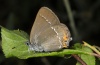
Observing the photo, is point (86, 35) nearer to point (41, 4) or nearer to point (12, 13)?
point (41, 4)

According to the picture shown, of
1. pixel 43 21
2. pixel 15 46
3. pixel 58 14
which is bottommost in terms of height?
pixel 15 46

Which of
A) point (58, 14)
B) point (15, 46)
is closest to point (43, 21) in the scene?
point (15, 46)

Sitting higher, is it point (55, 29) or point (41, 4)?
point (41, 4)

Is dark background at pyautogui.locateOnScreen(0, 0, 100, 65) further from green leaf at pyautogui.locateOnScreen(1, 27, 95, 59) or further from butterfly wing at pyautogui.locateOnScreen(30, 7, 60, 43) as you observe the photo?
green leaf at pyautogui.locateOnScreen(1, 27, 95, 59)

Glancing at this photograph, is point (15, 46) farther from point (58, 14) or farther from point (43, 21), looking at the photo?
point (58, 14)

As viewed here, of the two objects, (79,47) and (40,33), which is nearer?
(79,47)

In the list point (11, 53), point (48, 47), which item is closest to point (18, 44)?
point (11, 53)

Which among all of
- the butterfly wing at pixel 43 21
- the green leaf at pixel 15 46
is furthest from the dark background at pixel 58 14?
the green leaf at pixel 15 46

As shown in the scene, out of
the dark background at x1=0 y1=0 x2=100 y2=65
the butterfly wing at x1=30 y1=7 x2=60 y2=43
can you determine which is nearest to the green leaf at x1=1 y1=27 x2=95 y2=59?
the butterfly wing at x1=30 y1=7 x2=60 y2=43

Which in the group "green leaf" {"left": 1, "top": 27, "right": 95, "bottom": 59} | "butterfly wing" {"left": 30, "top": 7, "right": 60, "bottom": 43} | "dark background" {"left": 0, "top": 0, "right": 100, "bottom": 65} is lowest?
"green leaf" {"left": 1, "top": 27, "right": 95, "bottom": 59}

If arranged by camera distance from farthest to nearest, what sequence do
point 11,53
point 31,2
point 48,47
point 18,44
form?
point 31,2 < point 48,47 < point 18,44 < point 11,53

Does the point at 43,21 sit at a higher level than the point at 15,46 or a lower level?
higher
